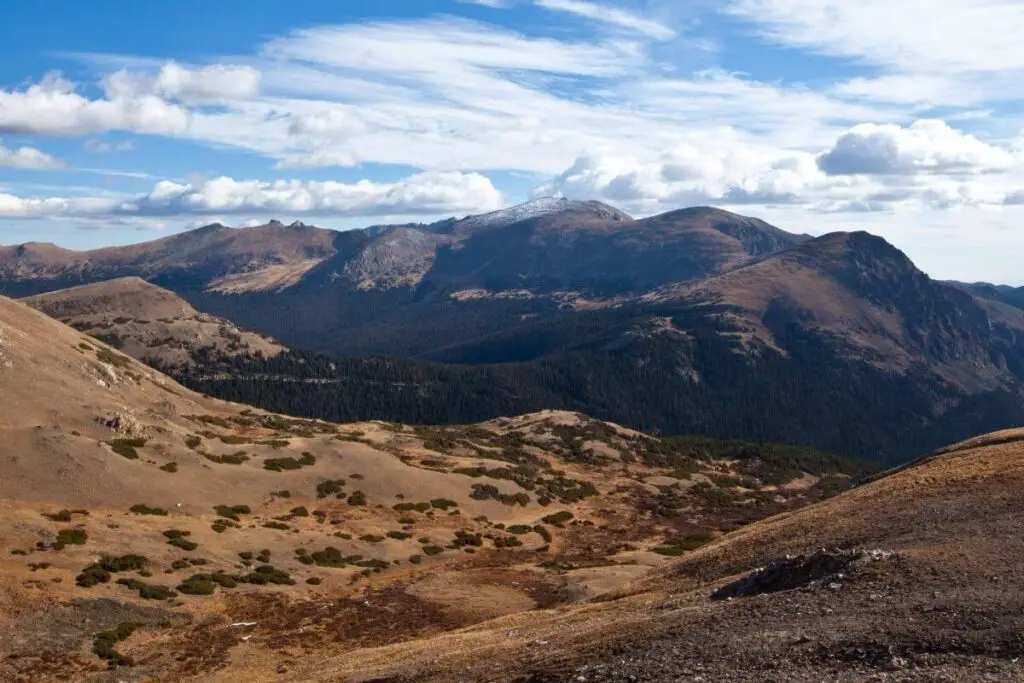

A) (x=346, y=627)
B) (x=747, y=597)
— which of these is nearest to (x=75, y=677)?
(x=346, y=627)

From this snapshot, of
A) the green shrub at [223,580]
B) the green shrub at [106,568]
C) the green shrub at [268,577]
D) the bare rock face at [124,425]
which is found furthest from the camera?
the bare rock face at [124,425]

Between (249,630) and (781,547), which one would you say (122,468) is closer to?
(249,630)

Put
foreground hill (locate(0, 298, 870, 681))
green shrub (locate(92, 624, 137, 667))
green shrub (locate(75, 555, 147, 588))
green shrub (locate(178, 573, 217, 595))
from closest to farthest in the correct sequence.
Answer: green shrub (locate(92, 624, 137, 667))
foreground hill (locate(0, 298, 870, 681))
green shrub (locate(75, 555, 147, 588))
green shrub (locate(178, 573, 217, 595))

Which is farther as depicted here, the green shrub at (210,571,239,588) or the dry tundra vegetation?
the green shrub at (210,571,239,588)

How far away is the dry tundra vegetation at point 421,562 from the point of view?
28.8 metres

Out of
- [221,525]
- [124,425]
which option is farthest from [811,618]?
[124,425]

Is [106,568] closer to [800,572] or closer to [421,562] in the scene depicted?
[421,562]

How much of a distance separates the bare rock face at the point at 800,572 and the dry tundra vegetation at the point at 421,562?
0.16 meters

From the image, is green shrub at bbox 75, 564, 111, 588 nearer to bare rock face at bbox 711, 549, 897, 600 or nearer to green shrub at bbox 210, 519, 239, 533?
green shrub at bbox 210, 519, 239, 533

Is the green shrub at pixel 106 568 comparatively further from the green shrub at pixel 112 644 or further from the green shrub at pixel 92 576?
the green shrub at pixel 112 644

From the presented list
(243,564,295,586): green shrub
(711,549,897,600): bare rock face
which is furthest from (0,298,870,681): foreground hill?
(711,549,897,600): bare rock face

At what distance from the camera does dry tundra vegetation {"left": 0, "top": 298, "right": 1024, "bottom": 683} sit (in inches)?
1135

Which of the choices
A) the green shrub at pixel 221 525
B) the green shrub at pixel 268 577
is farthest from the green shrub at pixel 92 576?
the green shrub at pixel 221 525

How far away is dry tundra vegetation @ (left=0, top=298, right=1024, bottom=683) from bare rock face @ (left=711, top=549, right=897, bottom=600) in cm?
16
